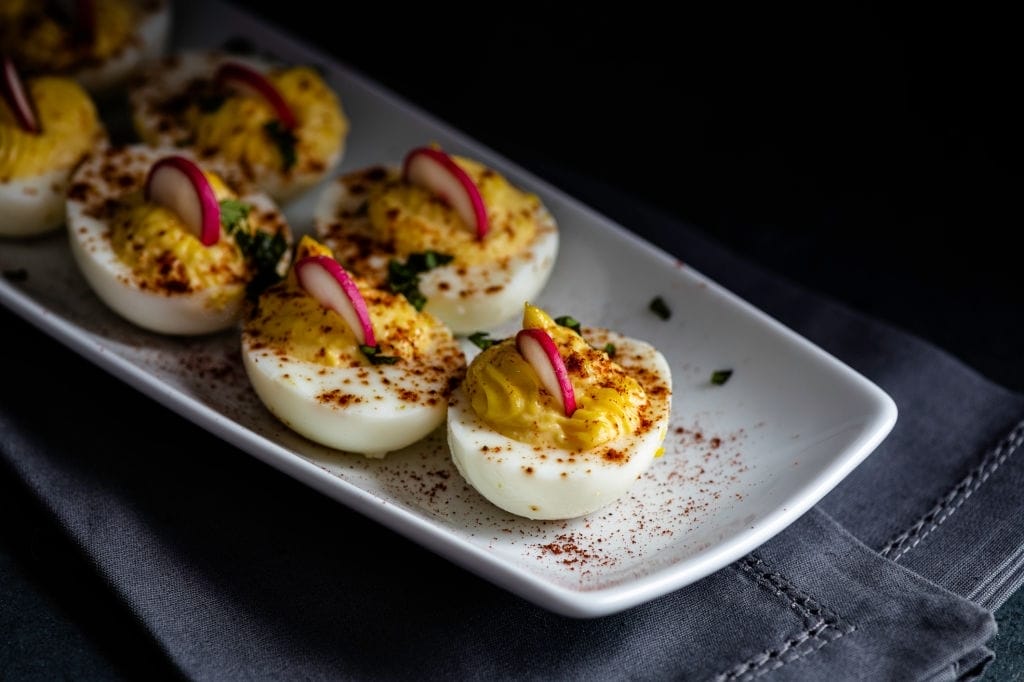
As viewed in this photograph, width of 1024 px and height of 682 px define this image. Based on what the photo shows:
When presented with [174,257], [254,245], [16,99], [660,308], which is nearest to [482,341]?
[660,308]

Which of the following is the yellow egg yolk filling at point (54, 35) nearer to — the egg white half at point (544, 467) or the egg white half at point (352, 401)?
the egg white half at point (352, 401)

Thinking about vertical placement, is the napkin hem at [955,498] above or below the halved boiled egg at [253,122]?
above

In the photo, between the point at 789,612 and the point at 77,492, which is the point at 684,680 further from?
the point at 77,492

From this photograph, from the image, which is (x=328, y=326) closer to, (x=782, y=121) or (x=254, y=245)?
(x=254, y=245)

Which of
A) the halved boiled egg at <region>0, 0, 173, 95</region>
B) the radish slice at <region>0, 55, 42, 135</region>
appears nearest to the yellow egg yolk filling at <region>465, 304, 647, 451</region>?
the radish slice at <region>0, 55, 42, 135</region>

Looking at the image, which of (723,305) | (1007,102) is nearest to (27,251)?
(723,305)

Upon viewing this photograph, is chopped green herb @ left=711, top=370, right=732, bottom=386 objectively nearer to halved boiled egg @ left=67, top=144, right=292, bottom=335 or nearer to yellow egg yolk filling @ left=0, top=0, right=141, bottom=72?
halved boiled egg @ left=67, top=144, right=292, bottom=335

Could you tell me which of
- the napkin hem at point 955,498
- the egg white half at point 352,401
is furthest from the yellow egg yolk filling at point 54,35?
the napkin hem at point 955,498

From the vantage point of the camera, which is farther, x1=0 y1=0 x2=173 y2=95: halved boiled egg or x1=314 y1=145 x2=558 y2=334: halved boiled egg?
x1=0 y1=0 x2=173 y2=95: halved boiled egg
